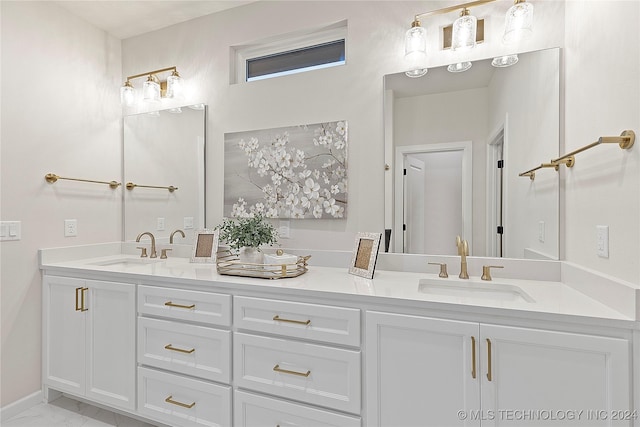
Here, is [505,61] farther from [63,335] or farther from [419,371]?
[63,335]

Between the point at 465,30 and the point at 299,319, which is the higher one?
the point at 465,30

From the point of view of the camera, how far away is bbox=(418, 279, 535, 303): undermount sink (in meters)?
1.57

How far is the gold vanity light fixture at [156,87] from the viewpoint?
251 centimetres

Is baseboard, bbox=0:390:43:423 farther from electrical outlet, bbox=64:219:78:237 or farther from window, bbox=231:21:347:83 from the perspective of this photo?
window, bbox=231:21:347:83

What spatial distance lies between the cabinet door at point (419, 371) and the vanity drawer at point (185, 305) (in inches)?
28.1

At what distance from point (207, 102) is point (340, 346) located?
1.92 meters

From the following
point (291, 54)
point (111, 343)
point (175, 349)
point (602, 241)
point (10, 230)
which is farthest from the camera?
point (291, 54)

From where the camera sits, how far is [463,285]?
1672 millimetres

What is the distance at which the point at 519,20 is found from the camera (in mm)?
1652

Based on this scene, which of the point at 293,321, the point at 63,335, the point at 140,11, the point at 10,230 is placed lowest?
the point at 63,335

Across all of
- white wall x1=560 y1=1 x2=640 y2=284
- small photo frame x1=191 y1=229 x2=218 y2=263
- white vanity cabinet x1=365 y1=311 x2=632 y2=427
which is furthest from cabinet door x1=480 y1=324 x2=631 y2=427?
small photo frame x1=191 y1=229 x2=218 y2=263

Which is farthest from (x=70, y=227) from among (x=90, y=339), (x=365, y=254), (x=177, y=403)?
(x=365, y=254)

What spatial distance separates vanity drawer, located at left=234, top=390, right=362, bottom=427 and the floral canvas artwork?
104 centimetres

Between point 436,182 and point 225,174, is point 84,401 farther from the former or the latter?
point 436,182
